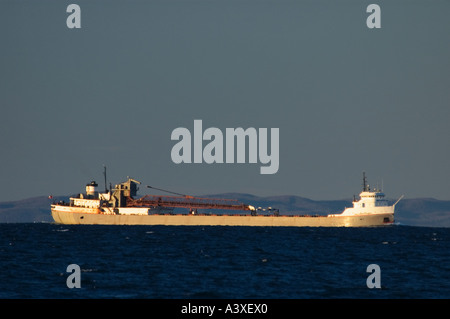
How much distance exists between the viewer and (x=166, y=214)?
17825 centimetres

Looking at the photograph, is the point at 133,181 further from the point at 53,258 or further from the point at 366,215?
the point at 53,258

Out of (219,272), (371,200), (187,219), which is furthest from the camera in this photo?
(187,219)

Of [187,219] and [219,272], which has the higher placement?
[219,272]

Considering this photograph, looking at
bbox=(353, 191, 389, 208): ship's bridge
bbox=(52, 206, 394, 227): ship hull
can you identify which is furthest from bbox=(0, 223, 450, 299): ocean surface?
bbox=(52, 206, 394, 227): ship hull

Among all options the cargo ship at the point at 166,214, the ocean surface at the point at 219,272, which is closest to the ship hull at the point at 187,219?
the cargo ship at the point at 166,214

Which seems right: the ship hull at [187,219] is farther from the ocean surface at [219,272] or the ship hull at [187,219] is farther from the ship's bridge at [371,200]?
the ocean surface at [219,272]

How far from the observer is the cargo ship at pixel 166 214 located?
6368 inches

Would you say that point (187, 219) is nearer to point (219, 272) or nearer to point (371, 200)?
point (371, 200)

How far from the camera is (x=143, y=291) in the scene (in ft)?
151

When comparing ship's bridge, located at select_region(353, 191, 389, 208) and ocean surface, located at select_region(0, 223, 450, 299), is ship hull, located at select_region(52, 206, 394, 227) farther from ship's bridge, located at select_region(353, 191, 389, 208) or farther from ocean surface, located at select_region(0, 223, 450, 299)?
ocean surface, located at select_region(0, 223, 450, 299)

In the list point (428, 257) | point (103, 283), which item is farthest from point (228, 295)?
point (428, 257)

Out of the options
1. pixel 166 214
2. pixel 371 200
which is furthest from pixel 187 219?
pixel 371 200

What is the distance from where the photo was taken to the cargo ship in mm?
161750
